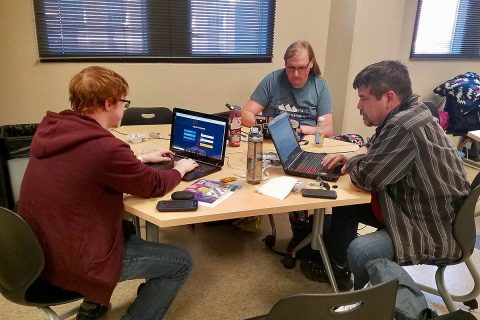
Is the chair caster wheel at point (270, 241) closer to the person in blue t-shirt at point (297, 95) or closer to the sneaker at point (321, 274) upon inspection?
the person in blue t-shirt at point (297, 95)

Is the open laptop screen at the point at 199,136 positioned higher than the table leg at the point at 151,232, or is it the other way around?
the open laptop screen at the point at 199,136

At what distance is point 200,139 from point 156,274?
0.68 meters

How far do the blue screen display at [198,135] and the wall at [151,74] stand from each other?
1354mm

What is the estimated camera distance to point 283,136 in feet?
6.44

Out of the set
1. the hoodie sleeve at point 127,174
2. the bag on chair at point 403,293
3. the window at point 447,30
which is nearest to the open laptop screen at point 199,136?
the hoodie sleeve at point 127,174

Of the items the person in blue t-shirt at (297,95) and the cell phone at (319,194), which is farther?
the person in blue t-shirt at (297,95)

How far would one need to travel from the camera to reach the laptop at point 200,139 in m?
1.84

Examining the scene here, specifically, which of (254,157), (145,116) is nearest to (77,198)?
(254,157)

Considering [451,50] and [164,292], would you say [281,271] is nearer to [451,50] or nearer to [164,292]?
[164,292]

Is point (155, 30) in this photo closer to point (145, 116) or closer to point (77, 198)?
point (145, 116)

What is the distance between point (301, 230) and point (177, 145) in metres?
0.99

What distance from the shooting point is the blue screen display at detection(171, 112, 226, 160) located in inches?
73.3

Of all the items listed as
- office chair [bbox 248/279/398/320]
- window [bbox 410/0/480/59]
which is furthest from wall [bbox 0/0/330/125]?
office chair [bbox 248/279/398/320]

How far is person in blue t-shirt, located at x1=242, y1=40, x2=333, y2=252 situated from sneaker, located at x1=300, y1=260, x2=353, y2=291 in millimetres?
285
